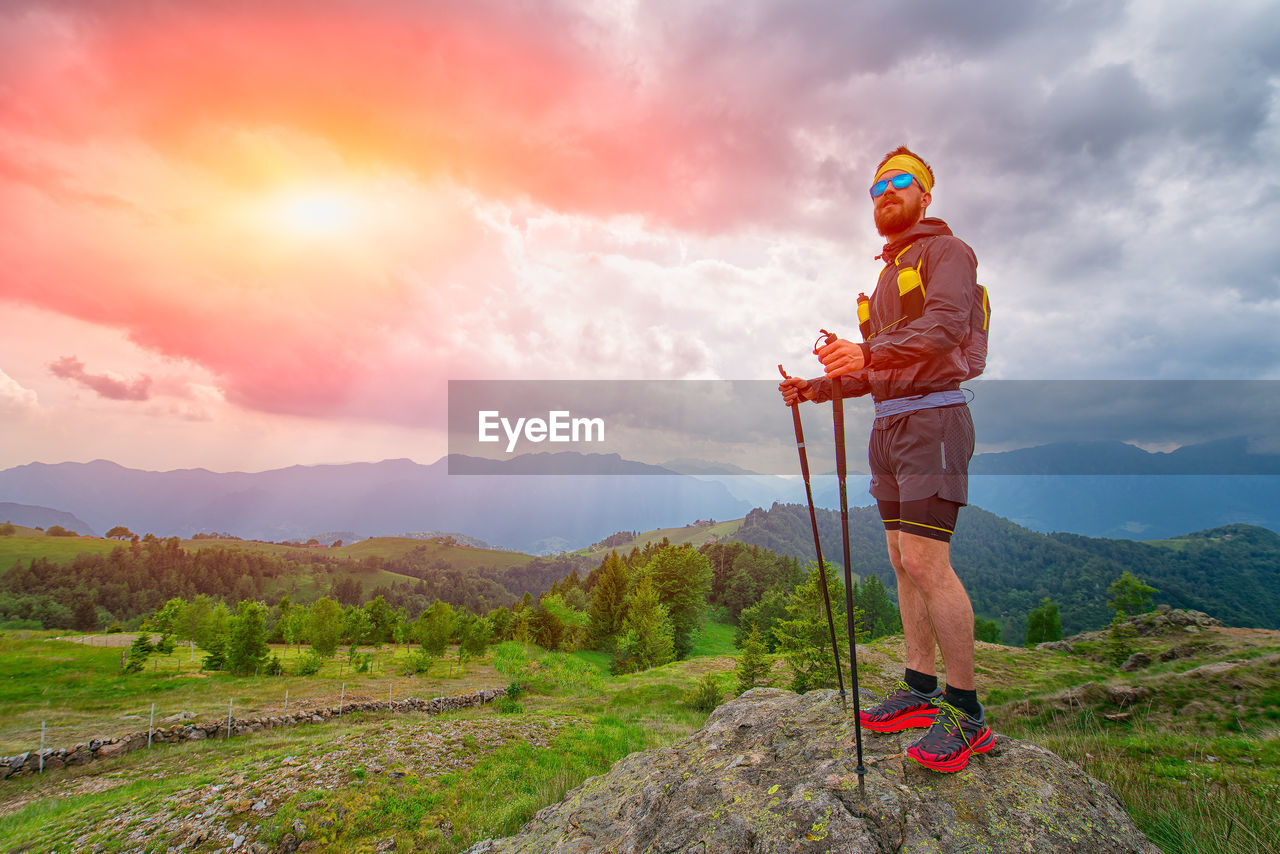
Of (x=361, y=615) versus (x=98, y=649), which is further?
(x=361, y=615)

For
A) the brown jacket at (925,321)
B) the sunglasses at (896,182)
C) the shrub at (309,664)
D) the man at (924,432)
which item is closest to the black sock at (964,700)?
the man at (924,432)

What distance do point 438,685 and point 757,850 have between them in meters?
38.5

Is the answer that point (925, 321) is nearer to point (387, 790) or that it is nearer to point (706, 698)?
point (387, 790)

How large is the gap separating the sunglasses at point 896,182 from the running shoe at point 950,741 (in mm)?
4177

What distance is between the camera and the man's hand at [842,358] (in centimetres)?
348

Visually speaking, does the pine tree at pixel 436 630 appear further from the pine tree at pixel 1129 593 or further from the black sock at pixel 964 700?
the pine tree at pixel 1129 593

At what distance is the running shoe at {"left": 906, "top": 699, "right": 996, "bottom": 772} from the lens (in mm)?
3324

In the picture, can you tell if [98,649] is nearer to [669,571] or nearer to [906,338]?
[669,571]

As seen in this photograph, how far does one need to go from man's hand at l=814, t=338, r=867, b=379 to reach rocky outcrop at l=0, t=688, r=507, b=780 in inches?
1100

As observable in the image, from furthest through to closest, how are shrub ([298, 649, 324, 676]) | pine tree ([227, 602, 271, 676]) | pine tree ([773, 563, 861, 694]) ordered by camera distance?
→ shrub ([298, 649, 324, 676]) < pine tree ([227, 602, 271, 676]) < pine tree ([773, 563, 861, 694])

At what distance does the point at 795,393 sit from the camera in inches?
152

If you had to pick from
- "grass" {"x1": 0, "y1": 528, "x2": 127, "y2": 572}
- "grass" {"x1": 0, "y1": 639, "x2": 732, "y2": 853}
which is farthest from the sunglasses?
"grass" {"x1": 0, "y1": 528, "x2": 127, "y2": 572}

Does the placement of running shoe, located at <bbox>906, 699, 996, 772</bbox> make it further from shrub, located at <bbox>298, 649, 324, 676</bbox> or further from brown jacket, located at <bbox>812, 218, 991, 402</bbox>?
shrub, located at <bbox>298, 649, 324, 676</bbox>

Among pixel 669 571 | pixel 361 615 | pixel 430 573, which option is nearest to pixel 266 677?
pixel 361 615
